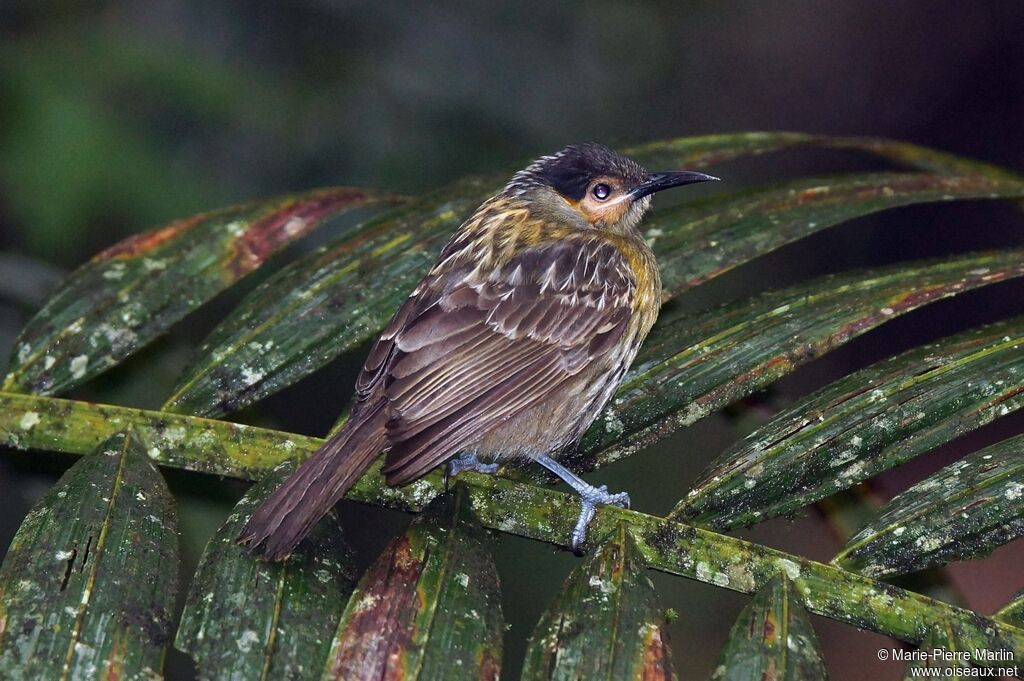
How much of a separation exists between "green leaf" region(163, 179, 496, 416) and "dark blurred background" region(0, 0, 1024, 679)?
72cm

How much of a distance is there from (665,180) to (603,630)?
1653 mm

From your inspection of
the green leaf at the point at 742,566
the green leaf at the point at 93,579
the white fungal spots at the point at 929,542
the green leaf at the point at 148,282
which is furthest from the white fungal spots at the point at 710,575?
the green leaf at the point at 148,282

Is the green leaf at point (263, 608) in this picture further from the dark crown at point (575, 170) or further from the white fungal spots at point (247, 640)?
the dark crown at point (575, 170)

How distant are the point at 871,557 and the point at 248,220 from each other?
6.02ft

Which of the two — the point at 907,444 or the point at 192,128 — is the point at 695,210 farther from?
the point at 192,128

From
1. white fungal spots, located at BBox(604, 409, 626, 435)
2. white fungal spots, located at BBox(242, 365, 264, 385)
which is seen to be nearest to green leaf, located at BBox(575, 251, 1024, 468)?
white fungal spots, located at BBox(604, 409, 626, 435)

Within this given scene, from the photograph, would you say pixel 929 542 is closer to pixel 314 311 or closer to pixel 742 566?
pixel 742 566

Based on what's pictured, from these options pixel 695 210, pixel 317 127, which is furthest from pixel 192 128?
pixel 695 210

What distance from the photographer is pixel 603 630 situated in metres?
2.26

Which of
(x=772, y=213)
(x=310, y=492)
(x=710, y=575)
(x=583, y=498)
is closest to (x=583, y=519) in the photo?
(x=583, y=498)

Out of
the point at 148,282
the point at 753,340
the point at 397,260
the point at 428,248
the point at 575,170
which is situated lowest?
the point at 753,340

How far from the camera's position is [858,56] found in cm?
685

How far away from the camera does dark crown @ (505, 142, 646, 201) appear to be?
3.67 m

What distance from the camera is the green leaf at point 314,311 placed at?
9.43 ft
